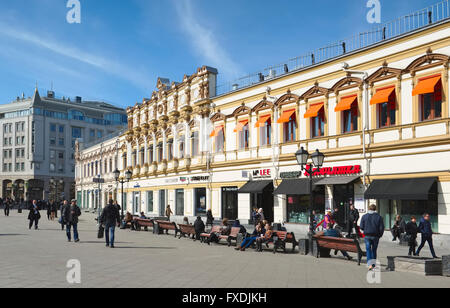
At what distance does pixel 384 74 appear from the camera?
23.1 meters

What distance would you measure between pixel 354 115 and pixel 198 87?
15629 millimetres

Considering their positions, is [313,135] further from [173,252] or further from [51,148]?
[51,148]

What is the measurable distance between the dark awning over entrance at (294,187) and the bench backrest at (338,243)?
10.0m

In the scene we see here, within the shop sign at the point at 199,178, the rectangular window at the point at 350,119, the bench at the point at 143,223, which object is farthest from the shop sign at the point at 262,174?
the bench at the point at 143,223

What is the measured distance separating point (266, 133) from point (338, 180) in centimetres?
716

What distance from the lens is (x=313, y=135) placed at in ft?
88.9

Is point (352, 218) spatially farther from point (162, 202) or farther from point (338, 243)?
point (162, 202)

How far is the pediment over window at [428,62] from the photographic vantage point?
20.4m

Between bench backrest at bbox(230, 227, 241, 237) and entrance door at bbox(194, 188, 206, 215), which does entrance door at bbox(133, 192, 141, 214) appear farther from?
bench backrest at bbox(230, 227, 241, 237)

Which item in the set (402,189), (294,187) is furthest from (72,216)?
(402,189)

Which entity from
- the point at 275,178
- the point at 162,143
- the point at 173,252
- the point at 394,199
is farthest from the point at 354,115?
the point at 162,143

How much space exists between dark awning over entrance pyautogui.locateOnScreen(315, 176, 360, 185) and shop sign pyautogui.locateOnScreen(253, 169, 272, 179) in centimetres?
481

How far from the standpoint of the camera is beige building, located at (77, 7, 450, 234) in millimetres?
21000

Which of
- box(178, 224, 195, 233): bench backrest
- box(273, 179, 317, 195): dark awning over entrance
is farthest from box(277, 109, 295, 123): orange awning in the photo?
box(178, 224, 195, 233): bench backrest
